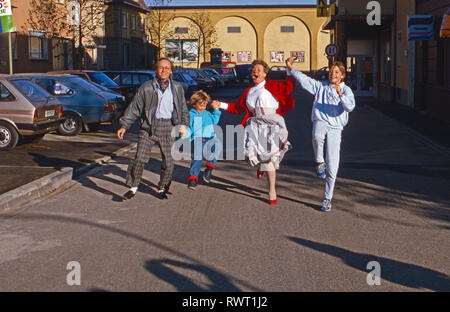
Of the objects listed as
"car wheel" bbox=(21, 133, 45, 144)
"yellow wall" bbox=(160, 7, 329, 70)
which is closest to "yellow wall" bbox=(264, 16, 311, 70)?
"yellow wall" bbox=(160, 7, 329, 70)

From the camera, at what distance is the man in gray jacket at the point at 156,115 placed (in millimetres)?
8867

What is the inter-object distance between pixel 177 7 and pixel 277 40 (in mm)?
11737

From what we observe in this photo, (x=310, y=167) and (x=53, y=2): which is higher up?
(x=53, y=2)

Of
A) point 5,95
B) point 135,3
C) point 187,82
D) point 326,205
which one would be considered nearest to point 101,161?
point 5,95

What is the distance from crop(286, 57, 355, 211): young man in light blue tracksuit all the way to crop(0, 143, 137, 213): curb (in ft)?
12.6

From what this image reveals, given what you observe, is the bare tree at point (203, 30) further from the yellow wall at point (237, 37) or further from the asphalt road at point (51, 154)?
the asphalt road at point (51, 154)

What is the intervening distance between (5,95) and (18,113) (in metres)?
0.54

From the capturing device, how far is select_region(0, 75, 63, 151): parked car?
13898 millimetres

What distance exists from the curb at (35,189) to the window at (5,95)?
3.81 m

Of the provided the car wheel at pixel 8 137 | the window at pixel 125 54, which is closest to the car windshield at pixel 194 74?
the window at pixel 125 54

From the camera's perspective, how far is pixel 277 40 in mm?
77125
